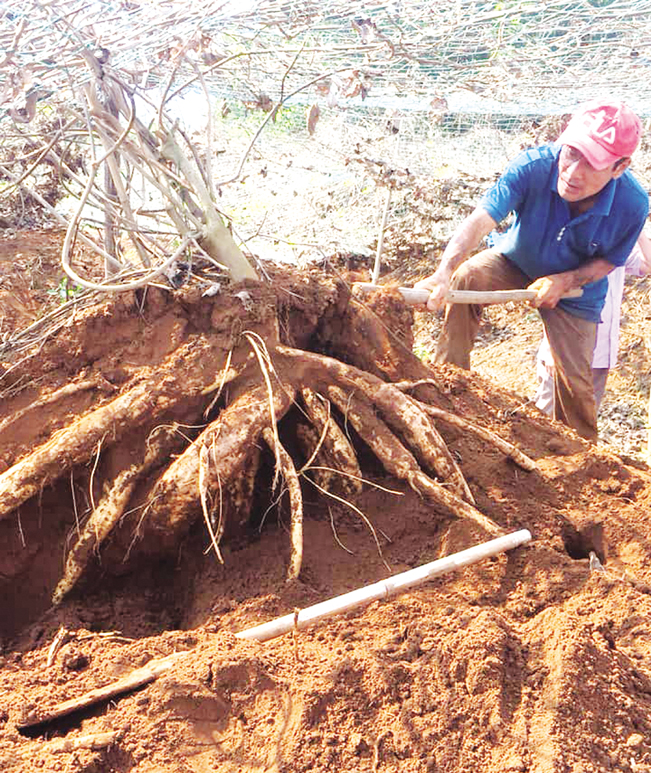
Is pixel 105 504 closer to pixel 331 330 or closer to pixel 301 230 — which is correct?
pixel 331 330

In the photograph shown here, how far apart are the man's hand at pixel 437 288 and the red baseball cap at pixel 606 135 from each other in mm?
876

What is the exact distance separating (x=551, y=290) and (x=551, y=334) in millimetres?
483

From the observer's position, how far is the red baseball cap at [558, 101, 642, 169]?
321 centimetres

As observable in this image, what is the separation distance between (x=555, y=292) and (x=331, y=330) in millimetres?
1356

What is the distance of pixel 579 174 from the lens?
3.35 meters

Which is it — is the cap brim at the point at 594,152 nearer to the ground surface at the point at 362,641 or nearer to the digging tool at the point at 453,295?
the digging tool at the point at 453,295

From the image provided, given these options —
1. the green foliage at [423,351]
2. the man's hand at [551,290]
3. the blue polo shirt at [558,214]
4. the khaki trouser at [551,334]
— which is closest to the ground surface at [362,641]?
the man's hand at [551,290]

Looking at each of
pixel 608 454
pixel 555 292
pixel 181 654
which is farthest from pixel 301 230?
pixel 181 654

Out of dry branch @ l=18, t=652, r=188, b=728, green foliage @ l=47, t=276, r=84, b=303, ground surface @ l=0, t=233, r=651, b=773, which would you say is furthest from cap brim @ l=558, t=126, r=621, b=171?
dry branch @ l=18, t=652, r=188, b=728

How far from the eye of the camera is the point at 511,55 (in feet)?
15.9

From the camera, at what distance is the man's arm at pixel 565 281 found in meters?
3.58

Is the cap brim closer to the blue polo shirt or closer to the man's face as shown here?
the man's face

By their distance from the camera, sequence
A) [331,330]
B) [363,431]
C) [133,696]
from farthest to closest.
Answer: [331,330] → [363,431] → [133,696]

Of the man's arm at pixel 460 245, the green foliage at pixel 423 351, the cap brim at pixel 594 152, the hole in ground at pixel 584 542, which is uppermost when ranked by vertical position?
the cap brim at pixel 594 152
